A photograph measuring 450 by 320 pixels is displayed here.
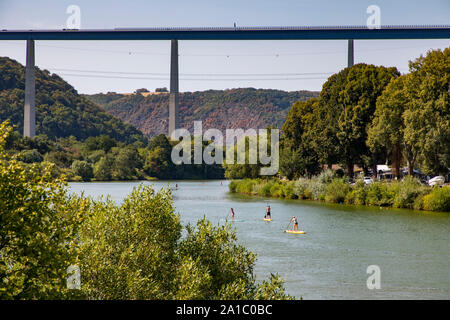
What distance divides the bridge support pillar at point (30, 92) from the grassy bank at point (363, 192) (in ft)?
154

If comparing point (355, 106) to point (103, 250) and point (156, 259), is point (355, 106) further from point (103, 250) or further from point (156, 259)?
point (103, 250)

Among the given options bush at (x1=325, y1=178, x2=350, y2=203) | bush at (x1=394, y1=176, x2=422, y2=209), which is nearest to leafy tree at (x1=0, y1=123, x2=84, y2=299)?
bush at (x1=394, y1=176, x2=422, y2=209)

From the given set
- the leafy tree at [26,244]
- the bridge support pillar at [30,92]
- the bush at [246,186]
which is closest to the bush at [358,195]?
the bush at [246,186]

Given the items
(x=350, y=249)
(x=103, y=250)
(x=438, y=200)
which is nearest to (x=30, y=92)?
(x=438, y=200)

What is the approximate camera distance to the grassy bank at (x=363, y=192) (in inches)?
1727

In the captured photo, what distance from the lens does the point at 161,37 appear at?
93.7m

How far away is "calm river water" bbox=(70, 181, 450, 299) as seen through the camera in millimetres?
20906

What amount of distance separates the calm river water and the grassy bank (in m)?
1.92

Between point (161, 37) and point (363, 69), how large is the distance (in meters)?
45.4

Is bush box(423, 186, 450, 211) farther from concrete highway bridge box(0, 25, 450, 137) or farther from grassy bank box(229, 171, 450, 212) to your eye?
concrete highway bridge box(0, 25, 450, 137)

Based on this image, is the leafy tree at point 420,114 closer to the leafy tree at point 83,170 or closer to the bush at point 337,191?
the bush at point 337,191

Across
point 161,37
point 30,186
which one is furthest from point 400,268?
point 161,37
